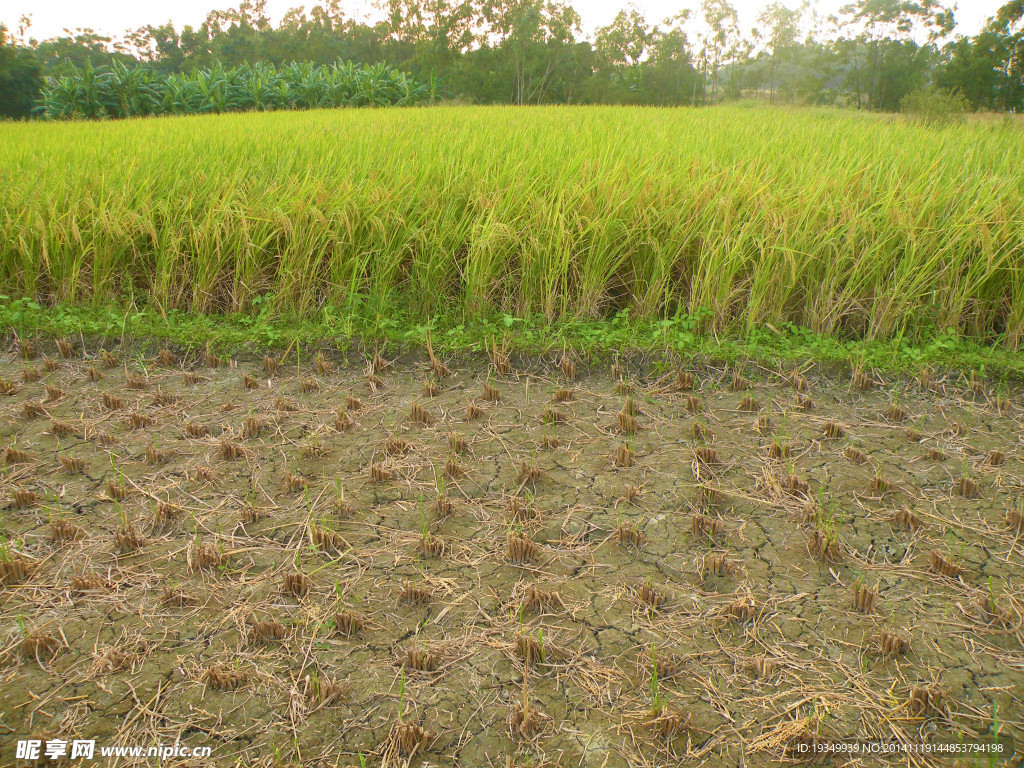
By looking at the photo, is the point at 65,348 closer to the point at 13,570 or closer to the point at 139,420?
the point at 139,420

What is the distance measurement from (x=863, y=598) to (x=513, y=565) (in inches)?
36.3

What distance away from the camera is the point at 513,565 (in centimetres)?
190

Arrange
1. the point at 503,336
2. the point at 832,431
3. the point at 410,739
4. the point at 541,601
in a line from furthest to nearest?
1. the point at 503,336
2. the point at 832,431
3. the point at 541,601
4. the point at 410,739

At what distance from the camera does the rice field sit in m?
3.24

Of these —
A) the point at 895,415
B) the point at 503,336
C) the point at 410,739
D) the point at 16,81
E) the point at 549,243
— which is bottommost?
the point at 410,739

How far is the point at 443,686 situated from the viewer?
Answer: 1509 millimetres

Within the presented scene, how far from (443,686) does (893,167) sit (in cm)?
417

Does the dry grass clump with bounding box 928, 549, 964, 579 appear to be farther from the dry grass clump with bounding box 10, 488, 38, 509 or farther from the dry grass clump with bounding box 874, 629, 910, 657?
the dry grass clump with bounding box 10, 488, 38, 509

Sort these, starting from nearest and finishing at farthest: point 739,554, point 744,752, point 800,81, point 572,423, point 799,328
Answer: point 744,752
point 739,554
point 572,423
point 799,328
point 800,81

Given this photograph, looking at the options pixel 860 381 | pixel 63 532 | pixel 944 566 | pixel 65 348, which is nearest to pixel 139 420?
pixel 63 532

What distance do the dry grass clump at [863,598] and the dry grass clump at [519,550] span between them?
33.4 inches

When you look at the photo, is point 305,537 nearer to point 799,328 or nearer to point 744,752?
point 744,752

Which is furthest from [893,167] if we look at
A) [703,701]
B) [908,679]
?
[703,701]

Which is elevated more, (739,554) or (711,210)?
(711,210)
